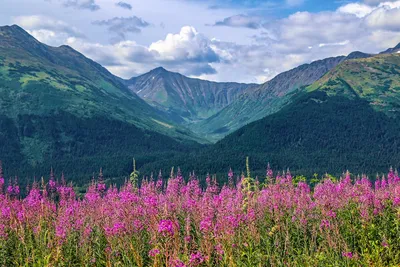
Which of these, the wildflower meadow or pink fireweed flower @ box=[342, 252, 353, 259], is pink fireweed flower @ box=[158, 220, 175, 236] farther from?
pink fireweed flower @ box=[342, 252, 353, 259]

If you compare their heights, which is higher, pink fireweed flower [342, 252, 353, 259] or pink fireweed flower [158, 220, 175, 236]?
pink fireweed flower [158, 220, 175, 236]

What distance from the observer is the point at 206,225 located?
26.1 ft

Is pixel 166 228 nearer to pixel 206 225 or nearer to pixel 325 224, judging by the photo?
pixel 206 225

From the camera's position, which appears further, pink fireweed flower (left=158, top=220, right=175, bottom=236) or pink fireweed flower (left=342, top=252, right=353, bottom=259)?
pink fireweed flower (left=342, top=252, right=353, bottom=259)

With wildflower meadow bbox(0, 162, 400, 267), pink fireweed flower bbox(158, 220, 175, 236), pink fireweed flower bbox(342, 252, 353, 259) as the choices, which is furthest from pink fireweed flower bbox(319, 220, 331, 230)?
pink fireweed flower bbox(158, 220, 175, 236)

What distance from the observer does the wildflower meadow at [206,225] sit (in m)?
8.89

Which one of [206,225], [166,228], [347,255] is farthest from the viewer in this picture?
[347,255]

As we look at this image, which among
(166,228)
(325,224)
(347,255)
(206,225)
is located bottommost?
(347,255)

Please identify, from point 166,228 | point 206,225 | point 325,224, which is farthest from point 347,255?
point 166,228

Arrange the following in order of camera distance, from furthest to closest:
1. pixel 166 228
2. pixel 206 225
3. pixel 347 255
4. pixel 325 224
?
pixel 325 224 → pixel 347 255 → pixel 206 225 → pixel 166 228

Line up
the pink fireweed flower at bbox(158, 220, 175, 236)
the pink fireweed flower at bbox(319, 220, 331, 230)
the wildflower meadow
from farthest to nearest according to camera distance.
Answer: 1. the pink fireweed flower at bbox(319, 220, 331, 230)
2. the wildflower meadow
3. the pink fireweed flower at bbox(158, 220, 175, 236)

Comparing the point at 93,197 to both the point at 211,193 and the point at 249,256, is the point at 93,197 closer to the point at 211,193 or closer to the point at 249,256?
the point at 211,193

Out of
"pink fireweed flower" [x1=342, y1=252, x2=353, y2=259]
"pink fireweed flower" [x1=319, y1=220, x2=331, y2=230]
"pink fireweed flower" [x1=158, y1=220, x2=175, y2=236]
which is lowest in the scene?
"pink fireweed flower" [x1=342, y1=252, x2=353, y2=259]

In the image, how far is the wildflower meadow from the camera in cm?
889
